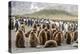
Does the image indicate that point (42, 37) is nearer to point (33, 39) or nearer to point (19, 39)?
point (33, 39)

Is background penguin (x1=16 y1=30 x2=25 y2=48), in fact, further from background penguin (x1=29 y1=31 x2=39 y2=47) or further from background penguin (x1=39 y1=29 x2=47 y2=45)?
background penguin (x1=39 y1=29 x2=47 y2=45)

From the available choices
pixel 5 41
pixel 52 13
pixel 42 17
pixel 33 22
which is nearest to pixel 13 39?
pixel 5 41

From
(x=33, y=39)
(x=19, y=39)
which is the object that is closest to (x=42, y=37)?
(x=33, y=39)

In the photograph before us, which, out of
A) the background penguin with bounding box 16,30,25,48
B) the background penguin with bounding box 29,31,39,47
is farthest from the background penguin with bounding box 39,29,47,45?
the background penguin with bounding box 16,30,25,48

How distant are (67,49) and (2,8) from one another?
0.81m

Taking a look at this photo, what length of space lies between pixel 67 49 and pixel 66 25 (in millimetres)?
263

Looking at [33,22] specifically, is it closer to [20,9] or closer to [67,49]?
[20,9]

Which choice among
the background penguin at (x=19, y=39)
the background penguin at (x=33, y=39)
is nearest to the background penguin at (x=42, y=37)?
the background penguin at (x=33, y=39)

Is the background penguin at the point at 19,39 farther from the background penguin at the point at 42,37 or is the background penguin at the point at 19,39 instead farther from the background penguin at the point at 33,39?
the background penguin at the point at 42,37

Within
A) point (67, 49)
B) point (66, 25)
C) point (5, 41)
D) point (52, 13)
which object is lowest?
point (67, 49)

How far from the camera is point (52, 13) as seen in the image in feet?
5.54

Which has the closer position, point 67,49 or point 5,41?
point 5,41

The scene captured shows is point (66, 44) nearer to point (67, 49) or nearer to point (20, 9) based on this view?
point (67, 49)

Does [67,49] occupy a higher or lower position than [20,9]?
lower
